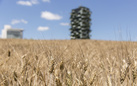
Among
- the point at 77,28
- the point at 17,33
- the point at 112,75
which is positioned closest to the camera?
the point at 112,75

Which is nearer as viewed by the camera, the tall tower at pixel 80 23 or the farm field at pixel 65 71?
the farm field at pixel 65 71

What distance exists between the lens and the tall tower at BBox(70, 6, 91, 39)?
36.2 metres

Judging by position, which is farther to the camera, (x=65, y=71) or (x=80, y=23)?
(x=80, y=23)

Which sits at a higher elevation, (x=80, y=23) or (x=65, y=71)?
(x=80, y=23)

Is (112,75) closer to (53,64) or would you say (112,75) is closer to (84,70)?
(84,70)

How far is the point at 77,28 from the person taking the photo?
36906 mm

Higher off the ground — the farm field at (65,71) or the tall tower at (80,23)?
the tall tower at (80,23)

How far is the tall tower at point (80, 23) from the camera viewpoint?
3622 cm

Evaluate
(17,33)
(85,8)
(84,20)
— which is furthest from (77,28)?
(17,33)

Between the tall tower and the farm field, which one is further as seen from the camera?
the tall tower

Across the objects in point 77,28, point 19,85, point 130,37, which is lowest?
point 19,85

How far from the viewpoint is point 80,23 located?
→ 3778 cm

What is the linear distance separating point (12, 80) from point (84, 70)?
0.57 metres

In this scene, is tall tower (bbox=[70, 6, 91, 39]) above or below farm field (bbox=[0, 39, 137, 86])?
above
